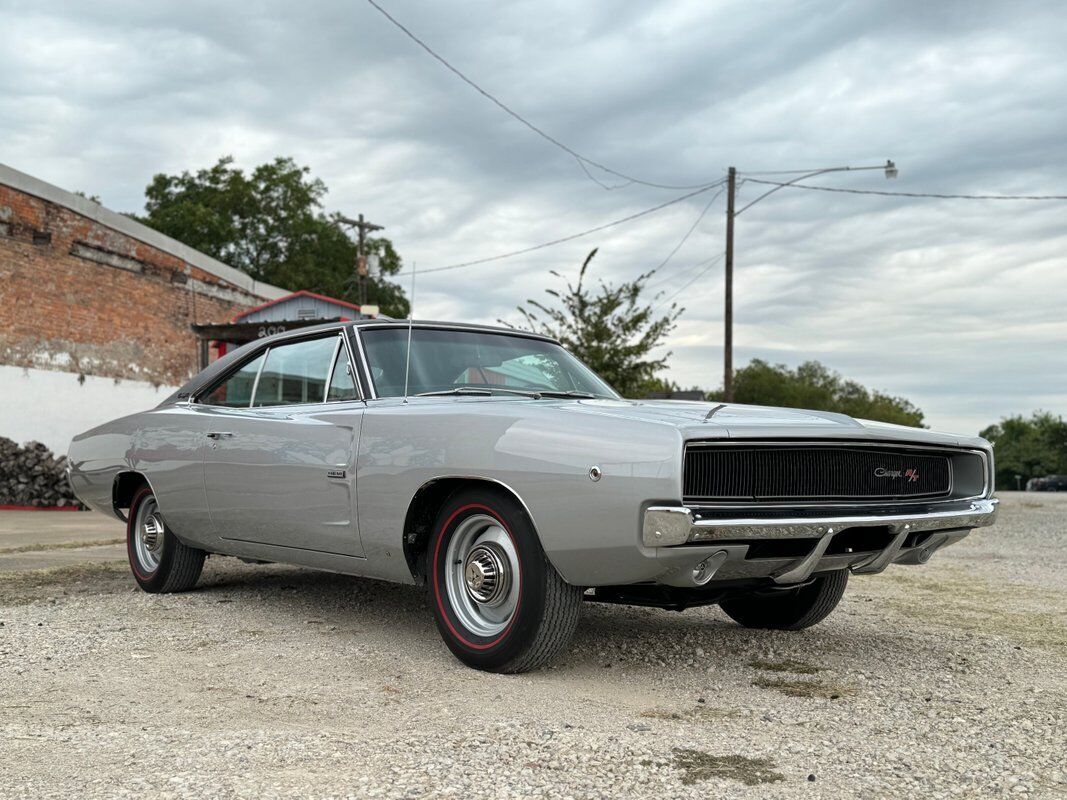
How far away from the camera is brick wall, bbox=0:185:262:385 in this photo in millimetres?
17562

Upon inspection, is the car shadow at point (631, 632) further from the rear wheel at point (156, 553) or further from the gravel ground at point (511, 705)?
the rear wheel at point (156, 553)

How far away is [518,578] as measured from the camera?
4297 mm

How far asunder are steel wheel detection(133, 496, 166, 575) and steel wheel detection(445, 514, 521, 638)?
8.82ft

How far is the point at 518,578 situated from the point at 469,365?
4.81 feet

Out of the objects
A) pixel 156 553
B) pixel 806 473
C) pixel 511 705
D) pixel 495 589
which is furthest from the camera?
pixel 156 553

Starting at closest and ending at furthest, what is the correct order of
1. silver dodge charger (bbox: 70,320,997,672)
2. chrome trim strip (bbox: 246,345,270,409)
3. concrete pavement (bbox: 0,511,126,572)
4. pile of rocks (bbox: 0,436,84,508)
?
silver dodge charger (bbox: 70,320,997,672) → chrome trim strip (bbox: 246,345,270,409) → concrete pavement (bbox: 0,511,126,572) → pile of rocks (bbox: 0,436,84,508)

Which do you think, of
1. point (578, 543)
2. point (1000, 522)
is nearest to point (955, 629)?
point (578, 543)

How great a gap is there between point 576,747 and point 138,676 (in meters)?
1.95

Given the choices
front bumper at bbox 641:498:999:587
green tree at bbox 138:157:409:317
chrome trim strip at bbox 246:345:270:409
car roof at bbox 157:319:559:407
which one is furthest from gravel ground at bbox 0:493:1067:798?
green tree at bbox 138:157:409:317

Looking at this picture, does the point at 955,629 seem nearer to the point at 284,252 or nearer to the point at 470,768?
the point at 470,768

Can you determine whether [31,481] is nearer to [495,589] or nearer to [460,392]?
[460,392]

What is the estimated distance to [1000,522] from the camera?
53.7 ft

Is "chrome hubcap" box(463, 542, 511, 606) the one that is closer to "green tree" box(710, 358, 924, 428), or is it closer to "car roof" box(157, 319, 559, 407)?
"car roof" box(157, 319, 559, 407)

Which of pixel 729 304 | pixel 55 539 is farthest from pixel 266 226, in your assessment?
pixel 55 539
